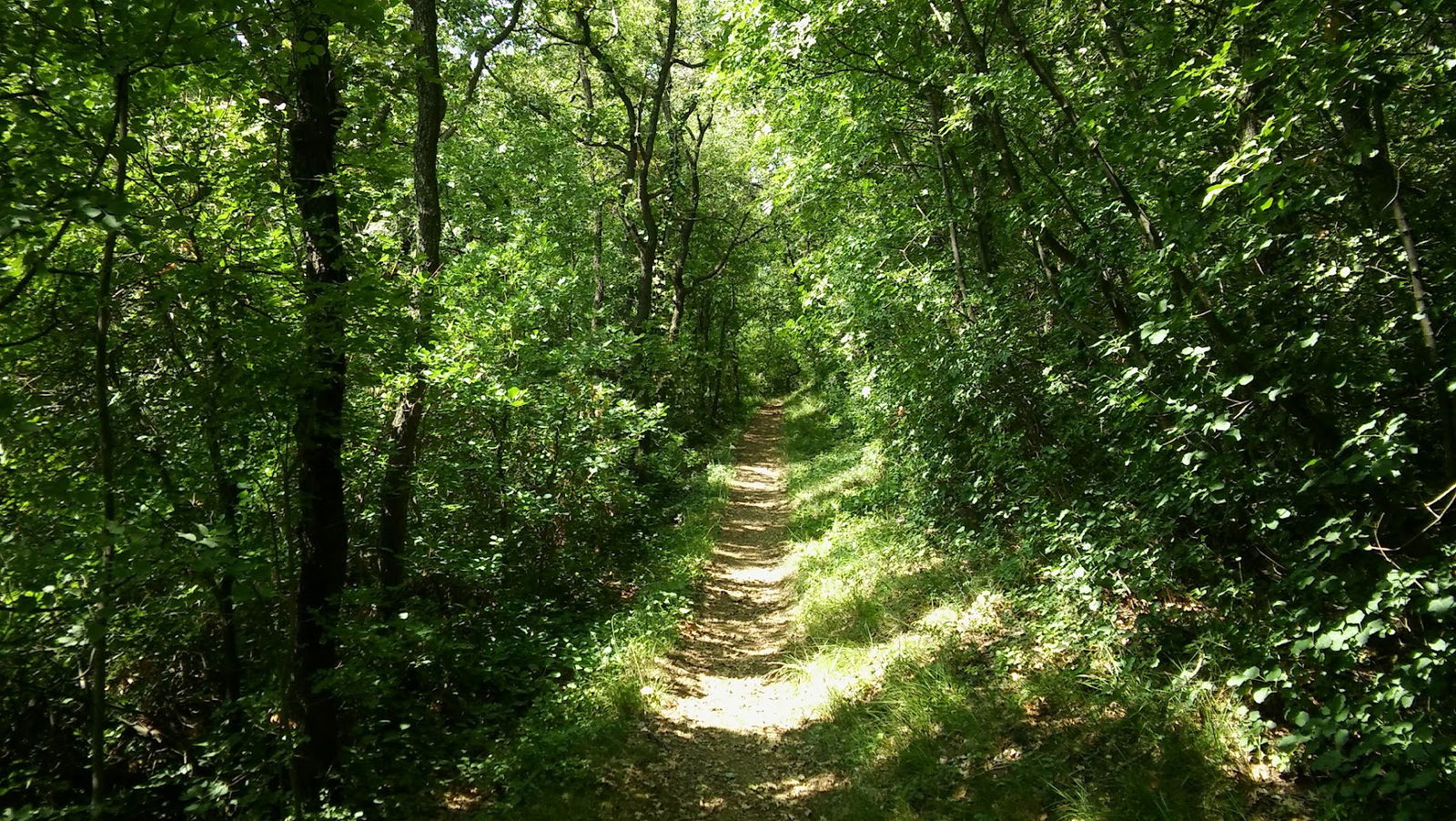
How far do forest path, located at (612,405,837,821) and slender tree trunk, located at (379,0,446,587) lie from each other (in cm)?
294

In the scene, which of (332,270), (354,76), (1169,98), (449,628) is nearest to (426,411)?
(449,628)

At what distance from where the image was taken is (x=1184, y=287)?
13.3 feet

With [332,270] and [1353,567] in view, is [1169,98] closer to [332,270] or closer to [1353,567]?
[1353,567]

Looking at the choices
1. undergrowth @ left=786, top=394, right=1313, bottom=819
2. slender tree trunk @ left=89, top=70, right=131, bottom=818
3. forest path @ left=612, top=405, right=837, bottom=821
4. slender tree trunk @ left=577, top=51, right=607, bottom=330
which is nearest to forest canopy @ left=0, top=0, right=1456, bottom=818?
slender tree trunk @ left=89, top=70, right=131, bottom=818

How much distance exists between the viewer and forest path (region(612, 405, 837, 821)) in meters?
5.29

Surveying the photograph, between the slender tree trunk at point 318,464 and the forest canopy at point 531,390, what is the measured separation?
32 mm

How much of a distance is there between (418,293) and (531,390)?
2555 millimetres

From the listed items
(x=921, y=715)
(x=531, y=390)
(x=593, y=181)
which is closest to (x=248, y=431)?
(x=531, y=390)

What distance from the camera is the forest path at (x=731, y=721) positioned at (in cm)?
529

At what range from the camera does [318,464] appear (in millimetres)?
4473

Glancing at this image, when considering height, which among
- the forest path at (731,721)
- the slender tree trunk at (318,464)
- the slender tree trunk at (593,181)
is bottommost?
the forest path at (731,721)

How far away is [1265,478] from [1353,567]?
0.66 metres

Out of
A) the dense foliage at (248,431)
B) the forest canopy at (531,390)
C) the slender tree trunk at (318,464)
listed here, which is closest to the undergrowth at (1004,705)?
the forest canopy at (531,390)

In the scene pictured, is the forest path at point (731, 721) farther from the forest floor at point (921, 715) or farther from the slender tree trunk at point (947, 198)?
the slender tree trunk at point (947, 198)
